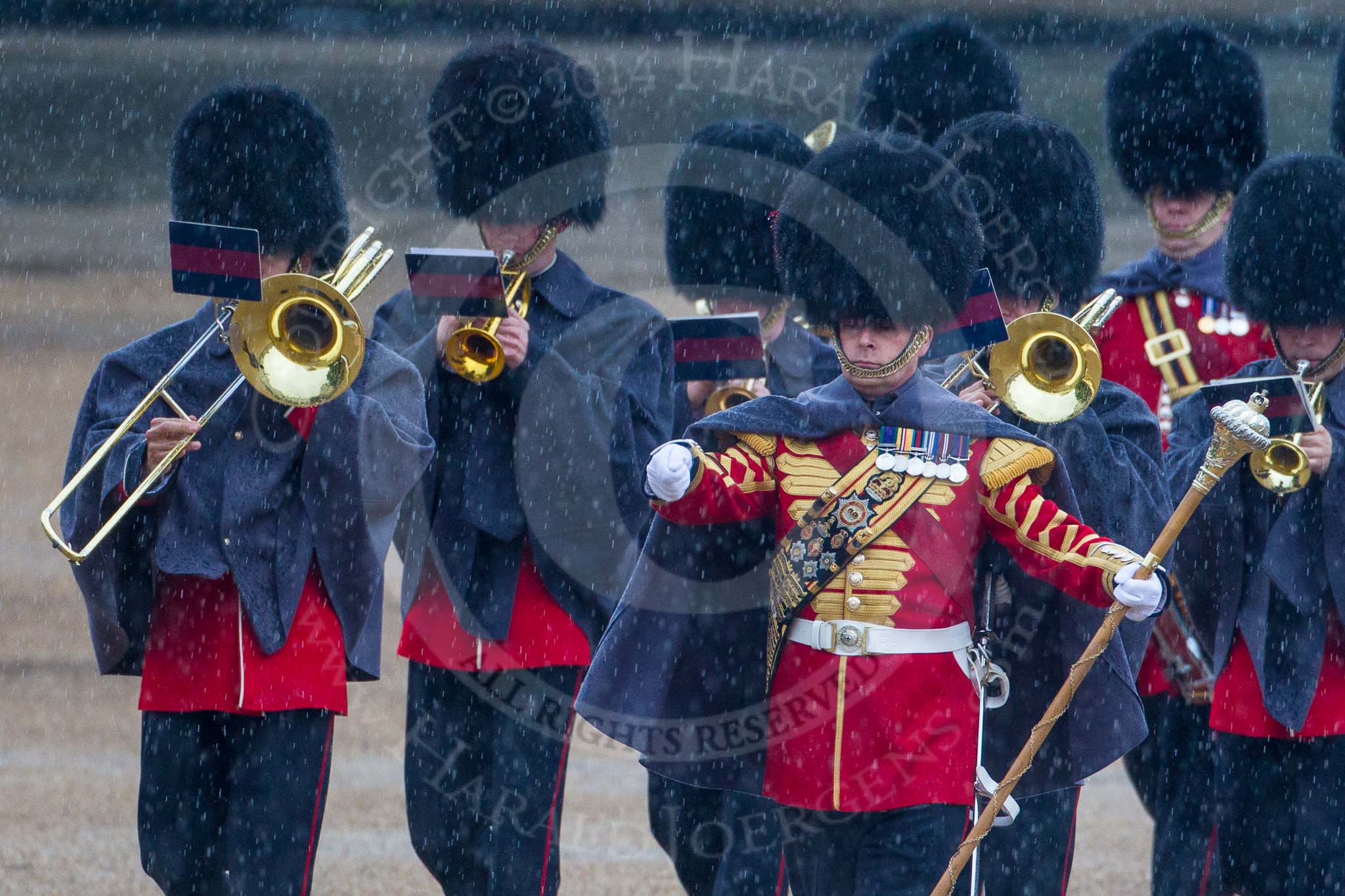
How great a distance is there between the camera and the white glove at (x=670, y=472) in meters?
3.78

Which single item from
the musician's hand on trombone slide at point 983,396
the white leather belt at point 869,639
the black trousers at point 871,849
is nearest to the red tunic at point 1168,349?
the musician's hand on trombone slide at point 983,396

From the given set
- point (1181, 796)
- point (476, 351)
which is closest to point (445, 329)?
point (476, 351)

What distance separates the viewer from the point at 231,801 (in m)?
4.30

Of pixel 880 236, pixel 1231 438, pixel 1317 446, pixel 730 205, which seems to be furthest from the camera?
pixel 730 205

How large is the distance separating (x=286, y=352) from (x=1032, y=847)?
169 cm

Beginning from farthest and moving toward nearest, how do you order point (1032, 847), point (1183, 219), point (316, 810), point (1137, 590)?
point (1183, 219) < point (1032, 847) < point (316, 810) < point (1137, 590)

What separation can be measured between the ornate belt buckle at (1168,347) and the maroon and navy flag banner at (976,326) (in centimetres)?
122

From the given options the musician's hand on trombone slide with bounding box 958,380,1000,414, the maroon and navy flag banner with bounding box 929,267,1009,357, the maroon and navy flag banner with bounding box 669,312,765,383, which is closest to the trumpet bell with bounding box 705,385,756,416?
the maroon and navy flag banner with bounding box 669,312,765,383

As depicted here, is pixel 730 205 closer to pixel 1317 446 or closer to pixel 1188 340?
pixel 1188 340

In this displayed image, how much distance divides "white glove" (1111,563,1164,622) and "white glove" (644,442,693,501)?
2.26 feet

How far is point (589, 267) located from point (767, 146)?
3.48m

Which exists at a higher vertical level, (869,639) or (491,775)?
(869,639)

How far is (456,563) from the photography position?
489cm

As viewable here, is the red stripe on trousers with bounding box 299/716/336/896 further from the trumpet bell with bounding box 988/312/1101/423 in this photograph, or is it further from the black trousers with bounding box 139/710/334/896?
the trumpet bell with bounding box 988/312/1101/423
